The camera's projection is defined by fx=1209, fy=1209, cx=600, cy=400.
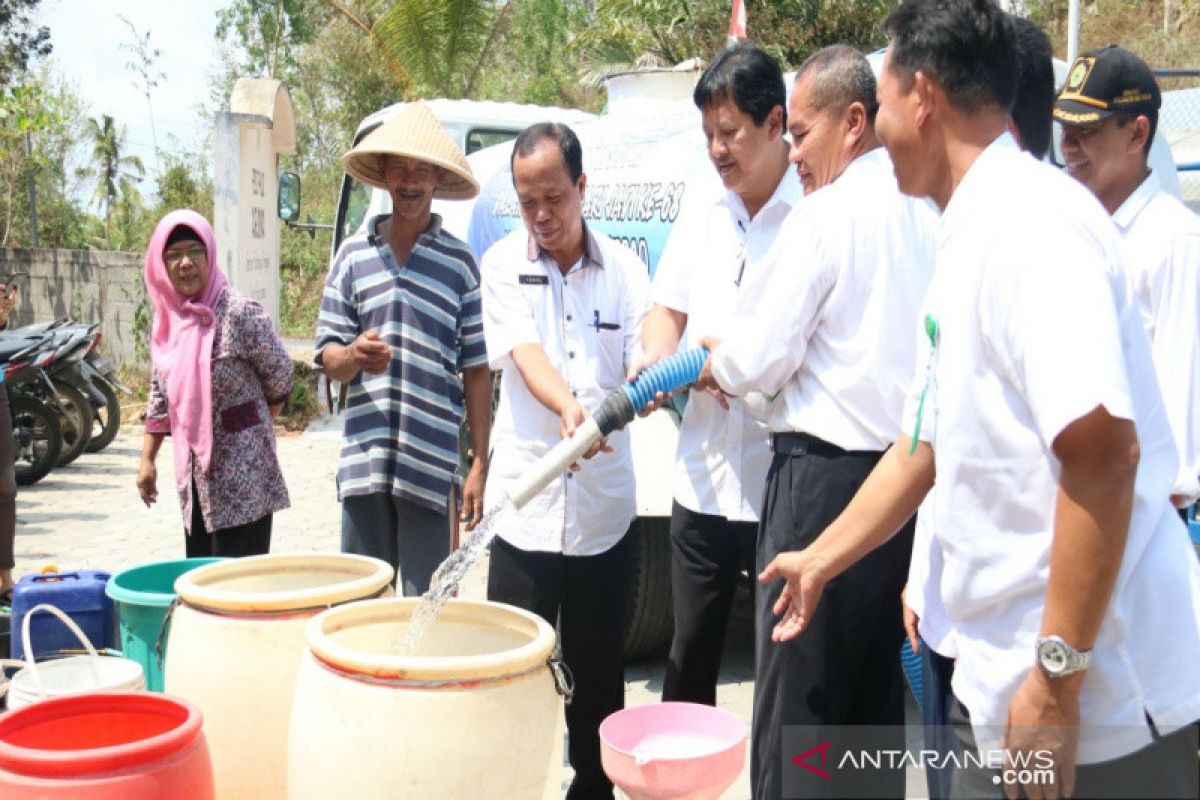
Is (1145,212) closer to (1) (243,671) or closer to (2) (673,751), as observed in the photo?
(2) (673,751)

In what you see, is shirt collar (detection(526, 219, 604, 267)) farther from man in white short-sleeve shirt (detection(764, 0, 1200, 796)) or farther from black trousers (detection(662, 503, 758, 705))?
man in white short-sleeve shirt (detection(764, 0, 1200, 796))

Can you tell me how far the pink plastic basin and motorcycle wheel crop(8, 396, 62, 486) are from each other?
7.13 metres

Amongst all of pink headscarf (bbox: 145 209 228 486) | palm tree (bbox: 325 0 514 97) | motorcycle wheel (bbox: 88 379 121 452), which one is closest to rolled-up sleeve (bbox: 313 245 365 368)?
pink headscarf (bbox: 145 209 228 486)

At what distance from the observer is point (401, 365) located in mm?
3621

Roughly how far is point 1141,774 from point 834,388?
1.13m

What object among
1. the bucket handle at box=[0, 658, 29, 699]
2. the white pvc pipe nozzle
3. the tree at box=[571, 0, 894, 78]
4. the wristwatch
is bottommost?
Answer: the bucket handle at box=[0, 658, 29, 699]

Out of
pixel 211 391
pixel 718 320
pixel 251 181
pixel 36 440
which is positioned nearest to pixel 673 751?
pixel 718 320

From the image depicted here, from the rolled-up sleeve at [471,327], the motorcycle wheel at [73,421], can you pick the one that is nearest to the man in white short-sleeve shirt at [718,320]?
the rolled-up sleeve at [471,327]

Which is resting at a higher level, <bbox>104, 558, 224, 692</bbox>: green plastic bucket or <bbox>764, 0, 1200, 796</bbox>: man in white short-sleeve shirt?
<bbox>764, 0, 1200, 796</bbox>: man in white short-sleeve shirt

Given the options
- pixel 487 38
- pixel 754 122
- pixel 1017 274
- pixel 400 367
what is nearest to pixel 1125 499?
pixel 1017 274

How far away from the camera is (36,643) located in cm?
297

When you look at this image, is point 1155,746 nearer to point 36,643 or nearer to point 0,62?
point 36,643

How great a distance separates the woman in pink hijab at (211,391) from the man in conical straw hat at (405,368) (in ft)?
1.19

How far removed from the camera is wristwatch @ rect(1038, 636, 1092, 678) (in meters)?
1.55
